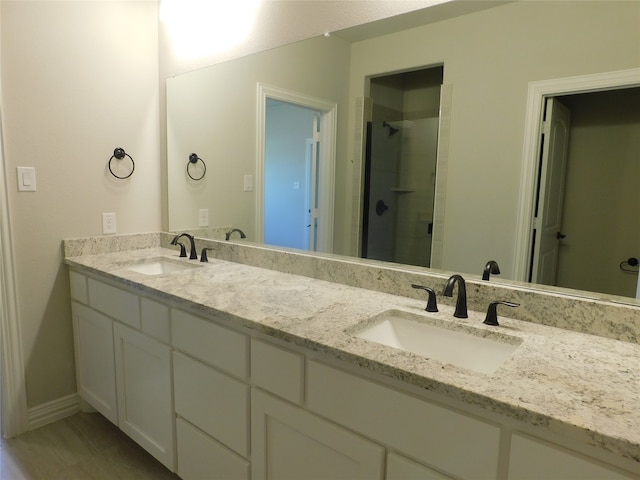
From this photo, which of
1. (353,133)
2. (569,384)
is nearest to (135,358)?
(353,133)

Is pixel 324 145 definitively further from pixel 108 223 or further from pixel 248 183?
pixel 108 223

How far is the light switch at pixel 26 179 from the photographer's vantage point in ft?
6.30

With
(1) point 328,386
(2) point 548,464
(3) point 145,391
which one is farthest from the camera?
(3) point 145,391

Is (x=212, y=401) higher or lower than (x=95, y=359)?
higher

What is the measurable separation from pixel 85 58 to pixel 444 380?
7.52ft

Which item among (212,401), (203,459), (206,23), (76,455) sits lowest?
(76,455)

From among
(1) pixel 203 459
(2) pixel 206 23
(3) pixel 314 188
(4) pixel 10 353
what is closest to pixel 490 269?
(3) pixel 314 188

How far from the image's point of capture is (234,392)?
1298mm

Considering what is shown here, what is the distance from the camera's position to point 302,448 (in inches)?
44.6

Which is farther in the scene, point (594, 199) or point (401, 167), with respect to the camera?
point (401, 167)

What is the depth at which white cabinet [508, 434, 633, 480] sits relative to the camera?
2.30ft

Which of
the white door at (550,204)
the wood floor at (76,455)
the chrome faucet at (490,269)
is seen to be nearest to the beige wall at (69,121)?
the wood floor at (76,455)

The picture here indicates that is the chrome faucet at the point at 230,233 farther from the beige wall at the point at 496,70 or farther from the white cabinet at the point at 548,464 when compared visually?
the white cabinet at the point at 548,464

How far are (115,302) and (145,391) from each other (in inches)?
16.4
